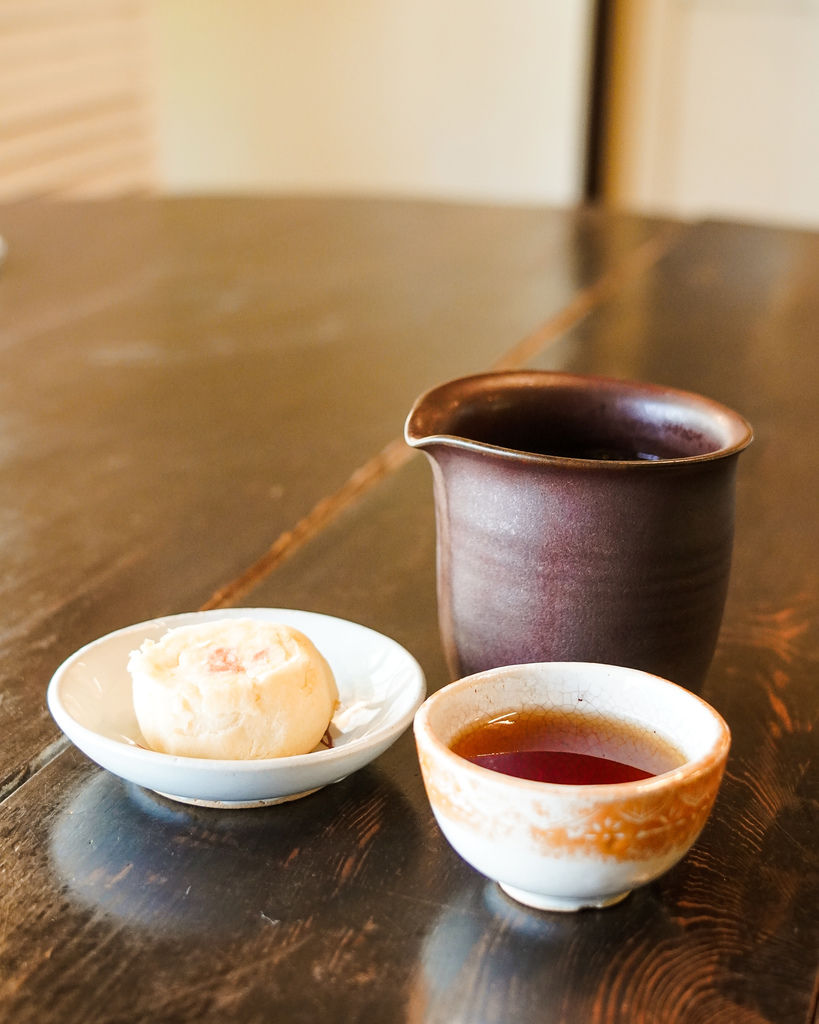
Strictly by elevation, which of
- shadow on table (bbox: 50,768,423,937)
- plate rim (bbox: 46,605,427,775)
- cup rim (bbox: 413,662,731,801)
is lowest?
shadow on table (bbox: 50,768,423,937)

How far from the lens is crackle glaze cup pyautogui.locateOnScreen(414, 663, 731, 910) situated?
0.40 m

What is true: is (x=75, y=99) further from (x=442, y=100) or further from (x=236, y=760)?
(x=236, y=760)

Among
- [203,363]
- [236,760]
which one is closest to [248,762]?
[236,760]

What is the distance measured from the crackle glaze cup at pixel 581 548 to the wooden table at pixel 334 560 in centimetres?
7

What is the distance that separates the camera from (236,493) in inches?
34.6

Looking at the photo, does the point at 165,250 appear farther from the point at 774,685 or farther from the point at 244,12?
the point at 244,12

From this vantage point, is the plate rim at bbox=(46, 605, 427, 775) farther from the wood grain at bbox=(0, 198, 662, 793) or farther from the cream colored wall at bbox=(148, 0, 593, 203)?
the cream colored wall at bbox=(148, 0, 593, 203)

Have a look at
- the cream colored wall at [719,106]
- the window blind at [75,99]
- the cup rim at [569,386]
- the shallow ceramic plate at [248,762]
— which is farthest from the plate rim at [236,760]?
the cream colored wall at [719,106]

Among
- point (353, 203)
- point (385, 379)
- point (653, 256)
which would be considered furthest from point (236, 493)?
point (353, 203)

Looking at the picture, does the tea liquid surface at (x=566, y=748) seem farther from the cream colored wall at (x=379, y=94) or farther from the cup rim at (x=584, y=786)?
the cream colored wall at (x=379, y=94)

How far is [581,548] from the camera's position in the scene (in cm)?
50

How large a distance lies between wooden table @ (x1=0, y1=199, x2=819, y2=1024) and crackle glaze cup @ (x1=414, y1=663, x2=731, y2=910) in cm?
2

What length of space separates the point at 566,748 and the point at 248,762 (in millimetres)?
119

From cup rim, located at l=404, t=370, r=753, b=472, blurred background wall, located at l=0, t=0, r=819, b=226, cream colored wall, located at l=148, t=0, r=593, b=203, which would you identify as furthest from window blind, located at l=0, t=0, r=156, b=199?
cup rim, located at l=404, t=370, r=753, b=472
